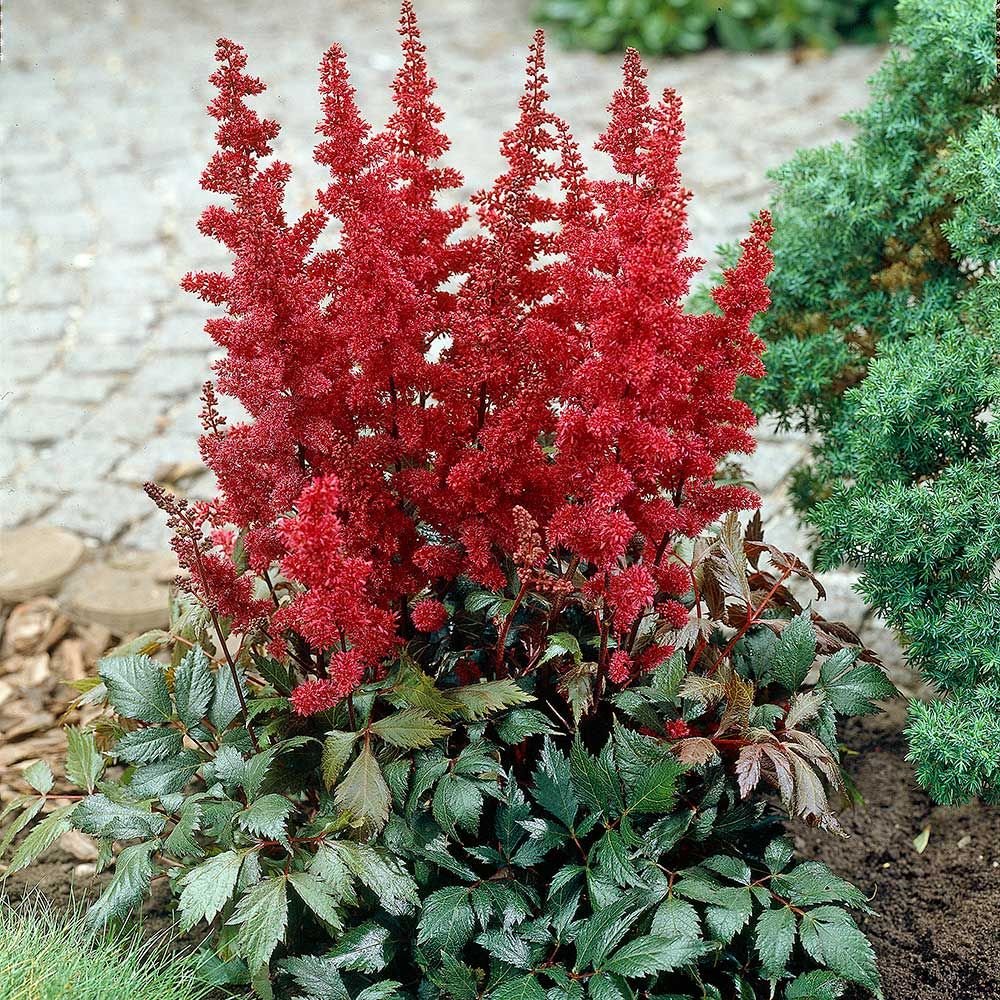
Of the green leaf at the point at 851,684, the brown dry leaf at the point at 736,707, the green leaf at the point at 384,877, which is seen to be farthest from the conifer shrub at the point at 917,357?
the green leaf at the point at 384,877

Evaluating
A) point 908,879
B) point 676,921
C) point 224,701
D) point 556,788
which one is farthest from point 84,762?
point 908,879

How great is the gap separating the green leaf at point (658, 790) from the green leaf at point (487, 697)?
0.26 metres

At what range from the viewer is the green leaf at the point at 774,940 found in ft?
6.86

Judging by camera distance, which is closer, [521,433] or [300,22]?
[521,433]

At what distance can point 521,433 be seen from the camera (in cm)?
202

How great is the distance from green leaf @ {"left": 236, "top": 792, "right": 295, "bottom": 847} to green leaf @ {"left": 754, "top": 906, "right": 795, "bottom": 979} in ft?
2.75

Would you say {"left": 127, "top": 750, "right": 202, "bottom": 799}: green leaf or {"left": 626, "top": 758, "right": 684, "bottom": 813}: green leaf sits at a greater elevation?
{"left": 626, "top": 758, "right": 684, "bottom": 813}: green leaf

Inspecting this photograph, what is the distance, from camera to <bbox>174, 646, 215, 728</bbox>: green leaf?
236 centimetres

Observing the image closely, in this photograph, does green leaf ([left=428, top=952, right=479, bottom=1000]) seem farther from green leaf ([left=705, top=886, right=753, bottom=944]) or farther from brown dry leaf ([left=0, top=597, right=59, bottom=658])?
brown dry leaf ([left=0, top=597, right=59, bottom=658])

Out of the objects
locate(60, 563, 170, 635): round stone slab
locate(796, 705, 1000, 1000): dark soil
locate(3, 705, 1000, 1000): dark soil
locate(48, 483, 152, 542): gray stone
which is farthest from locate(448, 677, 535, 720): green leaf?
locate(48, 483, 152, 542): gray stone

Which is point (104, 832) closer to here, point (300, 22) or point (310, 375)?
point (310, 375)

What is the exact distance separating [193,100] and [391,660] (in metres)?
6.21

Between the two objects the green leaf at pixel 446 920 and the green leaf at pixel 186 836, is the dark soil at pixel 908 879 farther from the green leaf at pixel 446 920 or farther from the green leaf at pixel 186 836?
the green leaf at pixel 446 920

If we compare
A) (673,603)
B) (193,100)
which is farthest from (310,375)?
(193,100)
